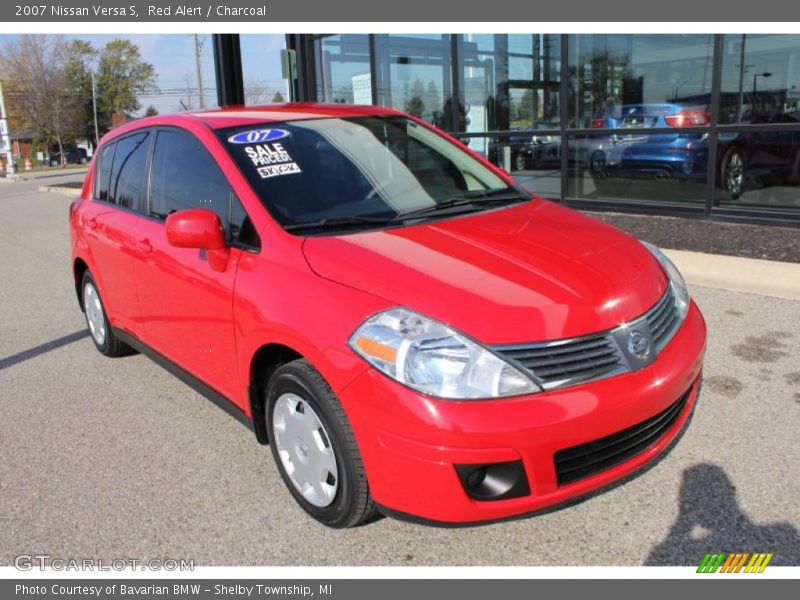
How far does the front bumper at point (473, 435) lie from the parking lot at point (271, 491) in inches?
13.8

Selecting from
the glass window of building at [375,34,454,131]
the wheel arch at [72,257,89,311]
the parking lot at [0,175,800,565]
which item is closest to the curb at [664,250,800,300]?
the parking lot at [0,175,800,565]

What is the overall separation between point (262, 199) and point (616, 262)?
1589 mm

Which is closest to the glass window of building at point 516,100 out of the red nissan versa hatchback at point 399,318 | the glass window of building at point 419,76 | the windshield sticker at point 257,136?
the glass window of building at point 419,76

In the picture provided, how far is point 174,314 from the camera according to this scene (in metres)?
3.77

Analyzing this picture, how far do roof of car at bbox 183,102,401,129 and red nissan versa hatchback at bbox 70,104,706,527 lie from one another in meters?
0.03

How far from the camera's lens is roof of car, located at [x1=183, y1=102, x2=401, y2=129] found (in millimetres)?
3799

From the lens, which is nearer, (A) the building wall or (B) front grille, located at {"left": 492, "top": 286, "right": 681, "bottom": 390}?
(B) front grille, located at {"left": 492, "top": 286, "right": 681, "bottom": 390}

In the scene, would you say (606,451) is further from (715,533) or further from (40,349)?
(40,349)

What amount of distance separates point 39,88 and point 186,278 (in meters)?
67.9

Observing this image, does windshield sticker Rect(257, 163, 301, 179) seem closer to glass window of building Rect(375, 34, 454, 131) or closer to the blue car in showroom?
the blue car in showroom

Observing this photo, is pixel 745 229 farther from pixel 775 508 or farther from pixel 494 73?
pixel 775 508

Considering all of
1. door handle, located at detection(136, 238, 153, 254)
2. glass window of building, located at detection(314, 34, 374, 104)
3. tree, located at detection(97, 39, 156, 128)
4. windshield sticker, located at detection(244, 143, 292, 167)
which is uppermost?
tree, located at detection(97, 39, 156, 128)

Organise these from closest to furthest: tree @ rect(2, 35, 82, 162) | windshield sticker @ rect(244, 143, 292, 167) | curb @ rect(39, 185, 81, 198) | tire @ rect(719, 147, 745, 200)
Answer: windshield sticker @ rect(244, 143, 292, 167) < tire @ rect(719, 147, 745, 200) < curb @ rect(39, 185, 81, 198) < tree @ rect(2, 35, 82, 162)

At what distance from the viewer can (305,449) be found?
289 centimetres
